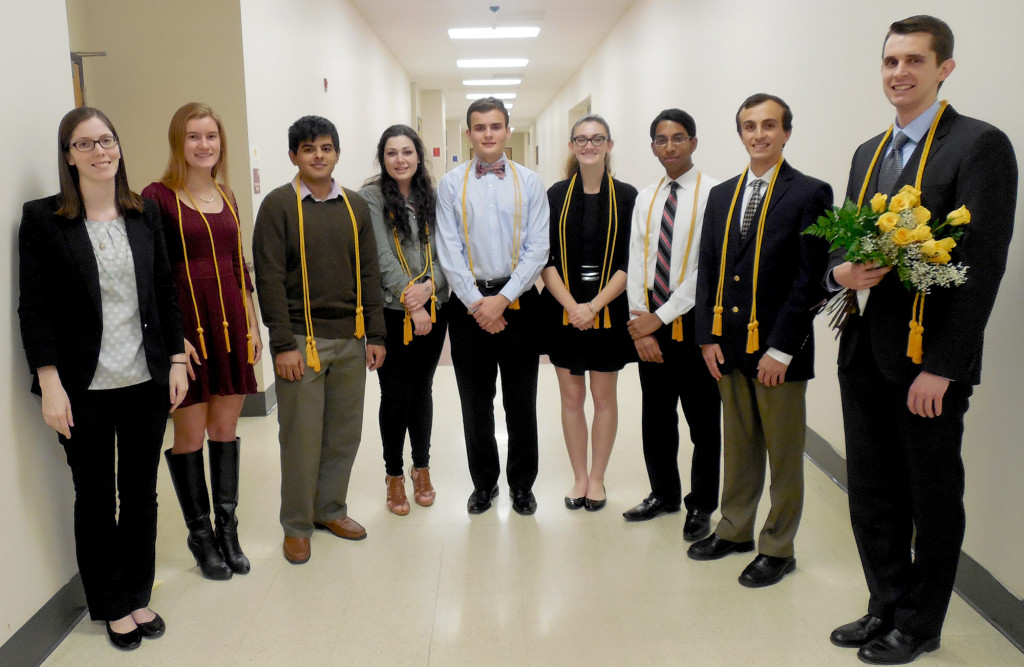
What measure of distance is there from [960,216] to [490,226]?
66.1 inches

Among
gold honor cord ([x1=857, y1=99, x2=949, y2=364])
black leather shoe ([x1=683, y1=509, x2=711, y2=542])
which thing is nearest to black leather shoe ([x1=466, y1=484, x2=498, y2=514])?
black leather shoe ([x1=683, y1=509, x2=711, y2=542])

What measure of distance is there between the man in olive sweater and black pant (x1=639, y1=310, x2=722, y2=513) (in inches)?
44.1

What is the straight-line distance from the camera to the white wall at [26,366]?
208 cm

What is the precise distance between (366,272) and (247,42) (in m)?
2.42

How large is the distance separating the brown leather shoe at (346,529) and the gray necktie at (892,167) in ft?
7.47

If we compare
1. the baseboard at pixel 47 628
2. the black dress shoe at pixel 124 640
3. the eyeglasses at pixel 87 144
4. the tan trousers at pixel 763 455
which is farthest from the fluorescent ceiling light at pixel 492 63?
the black dress shoe at pixel 124 640

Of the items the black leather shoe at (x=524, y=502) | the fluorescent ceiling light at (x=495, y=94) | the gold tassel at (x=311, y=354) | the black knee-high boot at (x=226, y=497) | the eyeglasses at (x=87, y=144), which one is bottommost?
the black leather shoe at (x=524, y=502)

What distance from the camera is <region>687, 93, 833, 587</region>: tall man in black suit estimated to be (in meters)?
2.42

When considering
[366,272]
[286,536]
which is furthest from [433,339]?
[286,536]

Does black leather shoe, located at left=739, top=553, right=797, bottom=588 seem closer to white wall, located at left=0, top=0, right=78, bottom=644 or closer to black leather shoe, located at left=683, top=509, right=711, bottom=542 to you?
black leather shoe, located at left=683, top=509, right=711, bottom=542

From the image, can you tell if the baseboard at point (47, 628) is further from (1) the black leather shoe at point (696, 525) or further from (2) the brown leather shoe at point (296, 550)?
(1) the black leather shoe at point (696, 525)

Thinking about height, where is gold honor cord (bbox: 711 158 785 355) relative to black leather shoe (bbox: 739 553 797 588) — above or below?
above

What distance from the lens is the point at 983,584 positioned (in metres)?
Answer: 2.43

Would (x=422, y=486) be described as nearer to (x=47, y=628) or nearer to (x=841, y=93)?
(x=47, y=628)
